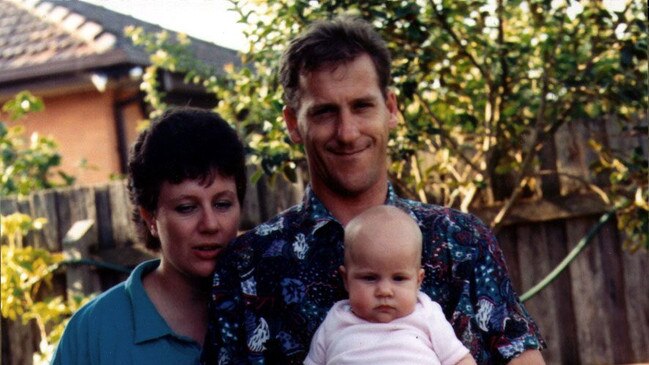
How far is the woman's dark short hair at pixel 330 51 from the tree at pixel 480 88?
1.17 m

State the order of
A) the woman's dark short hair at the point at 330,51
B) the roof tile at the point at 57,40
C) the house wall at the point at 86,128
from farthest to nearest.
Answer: the house wall at the point at 86,128, the roof tile at the point at 57,40, the woman's dark short hair at the point at 330,51

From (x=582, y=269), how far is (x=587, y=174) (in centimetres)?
55

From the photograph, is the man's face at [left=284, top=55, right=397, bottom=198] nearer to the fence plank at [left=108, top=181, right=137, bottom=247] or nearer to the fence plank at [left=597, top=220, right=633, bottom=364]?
the fence plank at [left=597, top=220, right=633, bottom=364]

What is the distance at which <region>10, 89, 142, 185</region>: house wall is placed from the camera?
10.6m

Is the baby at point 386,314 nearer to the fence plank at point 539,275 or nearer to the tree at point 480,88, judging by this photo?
the tree at point 480,88

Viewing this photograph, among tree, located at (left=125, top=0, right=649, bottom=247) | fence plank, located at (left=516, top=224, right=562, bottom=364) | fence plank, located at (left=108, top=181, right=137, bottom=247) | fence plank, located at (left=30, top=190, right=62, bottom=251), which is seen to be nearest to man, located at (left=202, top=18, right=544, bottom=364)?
tree, located at (left=125, top=0, right=649, bottom=247)

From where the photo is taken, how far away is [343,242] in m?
2.70

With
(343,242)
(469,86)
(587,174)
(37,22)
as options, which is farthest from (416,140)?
(37,22)

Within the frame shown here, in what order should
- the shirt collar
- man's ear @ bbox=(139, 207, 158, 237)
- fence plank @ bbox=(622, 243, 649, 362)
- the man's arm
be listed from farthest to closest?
fence plank @ bbox=(622, 243, 649, 362) → man's ear @ bbox=(139, 207, 158, 237) → the shirt collar → the man's arm

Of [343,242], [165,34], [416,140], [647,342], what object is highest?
[165,34]

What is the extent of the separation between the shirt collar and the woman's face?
0.50ft

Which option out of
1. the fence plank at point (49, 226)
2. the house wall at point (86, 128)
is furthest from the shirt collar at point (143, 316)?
the house wall at point (86, 128)

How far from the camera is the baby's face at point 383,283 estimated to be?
97.3 inches

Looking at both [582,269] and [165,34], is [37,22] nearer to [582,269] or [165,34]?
[165,34]
